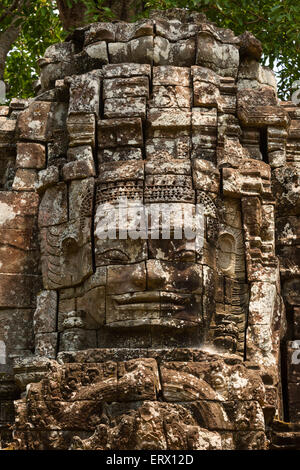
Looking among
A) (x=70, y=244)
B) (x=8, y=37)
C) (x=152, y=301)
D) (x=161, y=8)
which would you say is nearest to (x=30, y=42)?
(x=8, y=37)

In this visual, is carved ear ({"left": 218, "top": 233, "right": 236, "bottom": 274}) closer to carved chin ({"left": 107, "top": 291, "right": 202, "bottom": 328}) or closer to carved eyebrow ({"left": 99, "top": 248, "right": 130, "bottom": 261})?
carved chin ({"left": 107, "top": 291, "right": 202, "bottom": 328})

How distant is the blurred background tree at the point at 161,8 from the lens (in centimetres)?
1476

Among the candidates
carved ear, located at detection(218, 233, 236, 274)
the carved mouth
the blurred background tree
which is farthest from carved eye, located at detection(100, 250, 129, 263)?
the blurred background tree

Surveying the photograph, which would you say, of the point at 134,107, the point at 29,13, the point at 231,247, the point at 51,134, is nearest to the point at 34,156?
the point at 51,134

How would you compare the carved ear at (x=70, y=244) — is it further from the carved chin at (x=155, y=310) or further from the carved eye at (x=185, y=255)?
the carved eye at (x=185, y=255)

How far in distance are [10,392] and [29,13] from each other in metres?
7.54

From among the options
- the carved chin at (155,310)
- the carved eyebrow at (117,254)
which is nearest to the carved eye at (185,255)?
the carved chin at (155,310)

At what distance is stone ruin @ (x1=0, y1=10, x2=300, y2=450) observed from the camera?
350 inches

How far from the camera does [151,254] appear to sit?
31.9ft

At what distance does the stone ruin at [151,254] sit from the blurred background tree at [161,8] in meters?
3.45

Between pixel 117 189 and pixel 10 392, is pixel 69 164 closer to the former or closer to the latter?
pixel 117 189

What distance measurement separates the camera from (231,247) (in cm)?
1023

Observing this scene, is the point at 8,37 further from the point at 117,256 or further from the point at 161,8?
the point at 117,256

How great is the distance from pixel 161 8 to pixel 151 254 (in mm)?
6244
